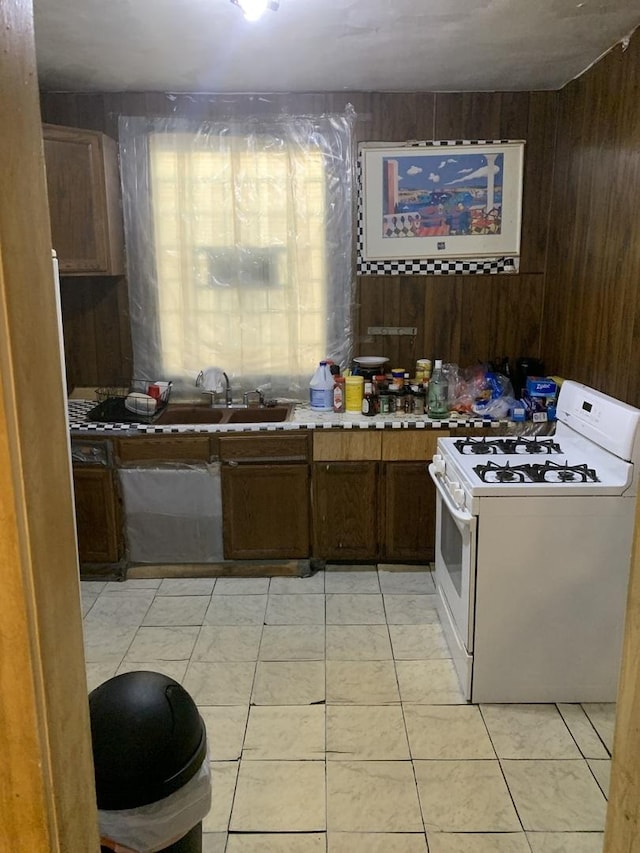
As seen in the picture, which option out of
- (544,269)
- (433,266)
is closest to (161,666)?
(433,266)

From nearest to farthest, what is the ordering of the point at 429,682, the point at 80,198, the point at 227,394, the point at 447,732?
the point at 447,732 < the point at 429,682 < the point at 80,198 < the point at 227,394

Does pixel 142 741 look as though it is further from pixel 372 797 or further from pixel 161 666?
pixel 161 666

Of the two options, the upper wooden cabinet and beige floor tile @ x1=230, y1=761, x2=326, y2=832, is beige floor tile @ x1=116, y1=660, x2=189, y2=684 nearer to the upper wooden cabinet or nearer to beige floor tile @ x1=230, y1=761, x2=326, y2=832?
beige floor tile @ x1=230, y1=761, x2=326, y2=832

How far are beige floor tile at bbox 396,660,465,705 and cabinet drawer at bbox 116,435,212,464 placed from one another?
1.39 m

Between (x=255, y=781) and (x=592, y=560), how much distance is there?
53.9 inches

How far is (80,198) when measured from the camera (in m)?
3.35

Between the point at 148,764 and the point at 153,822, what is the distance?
4.8 inches

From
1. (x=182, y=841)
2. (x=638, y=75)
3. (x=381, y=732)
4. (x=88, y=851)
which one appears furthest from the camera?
(x=638, y=75)

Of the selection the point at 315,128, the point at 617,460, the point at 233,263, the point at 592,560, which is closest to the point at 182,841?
the point at 592,560

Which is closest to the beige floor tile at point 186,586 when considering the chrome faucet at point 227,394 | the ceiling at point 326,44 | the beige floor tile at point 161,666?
the beige floor tile at point 161,666

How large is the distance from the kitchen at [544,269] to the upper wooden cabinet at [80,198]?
0.31 metres

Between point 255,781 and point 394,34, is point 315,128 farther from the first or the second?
point 255,781

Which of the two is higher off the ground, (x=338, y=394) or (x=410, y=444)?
(x=338, y=394)

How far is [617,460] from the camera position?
2480 millimetres
